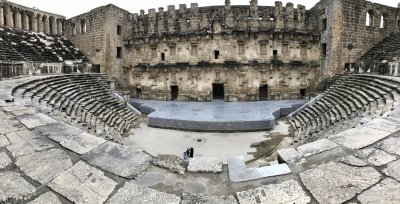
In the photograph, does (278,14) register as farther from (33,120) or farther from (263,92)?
(33,120)

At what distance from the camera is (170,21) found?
2095 centimetres

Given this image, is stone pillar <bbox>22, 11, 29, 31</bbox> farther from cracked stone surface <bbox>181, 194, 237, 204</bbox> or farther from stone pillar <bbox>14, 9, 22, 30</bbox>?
cracked stone surface <bbox>181, 194, 237, 204</bbox>

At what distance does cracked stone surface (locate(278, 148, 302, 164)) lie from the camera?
3918mm

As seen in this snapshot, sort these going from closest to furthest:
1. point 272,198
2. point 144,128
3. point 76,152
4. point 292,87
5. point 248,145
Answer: point 272,198 → point 76,152 → point 248,145 → point 144,128 → point 292,87

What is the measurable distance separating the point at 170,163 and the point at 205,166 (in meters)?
0.52

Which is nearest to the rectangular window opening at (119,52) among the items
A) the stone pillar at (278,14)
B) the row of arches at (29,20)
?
the row of arches at (29,20)

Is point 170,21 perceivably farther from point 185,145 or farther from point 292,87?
point 185,145

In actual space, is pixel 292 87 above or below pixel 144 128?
above

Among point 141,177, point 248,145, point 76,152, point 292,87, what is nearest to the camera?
point 141,177

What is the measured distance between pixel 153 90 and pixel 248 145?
13.2 meters

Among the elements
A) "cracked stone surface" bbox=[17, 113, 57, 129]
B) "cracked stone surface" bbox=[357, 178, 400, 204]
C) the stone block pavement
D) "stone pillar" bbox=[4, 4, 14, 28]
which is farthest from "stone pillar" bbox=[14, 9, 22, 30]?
"cracked stone surface" bbox=[357, 178, 400, 204]

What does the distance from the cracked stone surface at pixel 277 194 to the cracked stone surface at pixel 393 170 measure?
1139mm

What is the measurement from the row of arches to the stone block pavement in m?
21.1

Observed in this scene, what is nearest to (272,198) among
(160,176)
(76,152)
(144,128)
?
(160,176)
